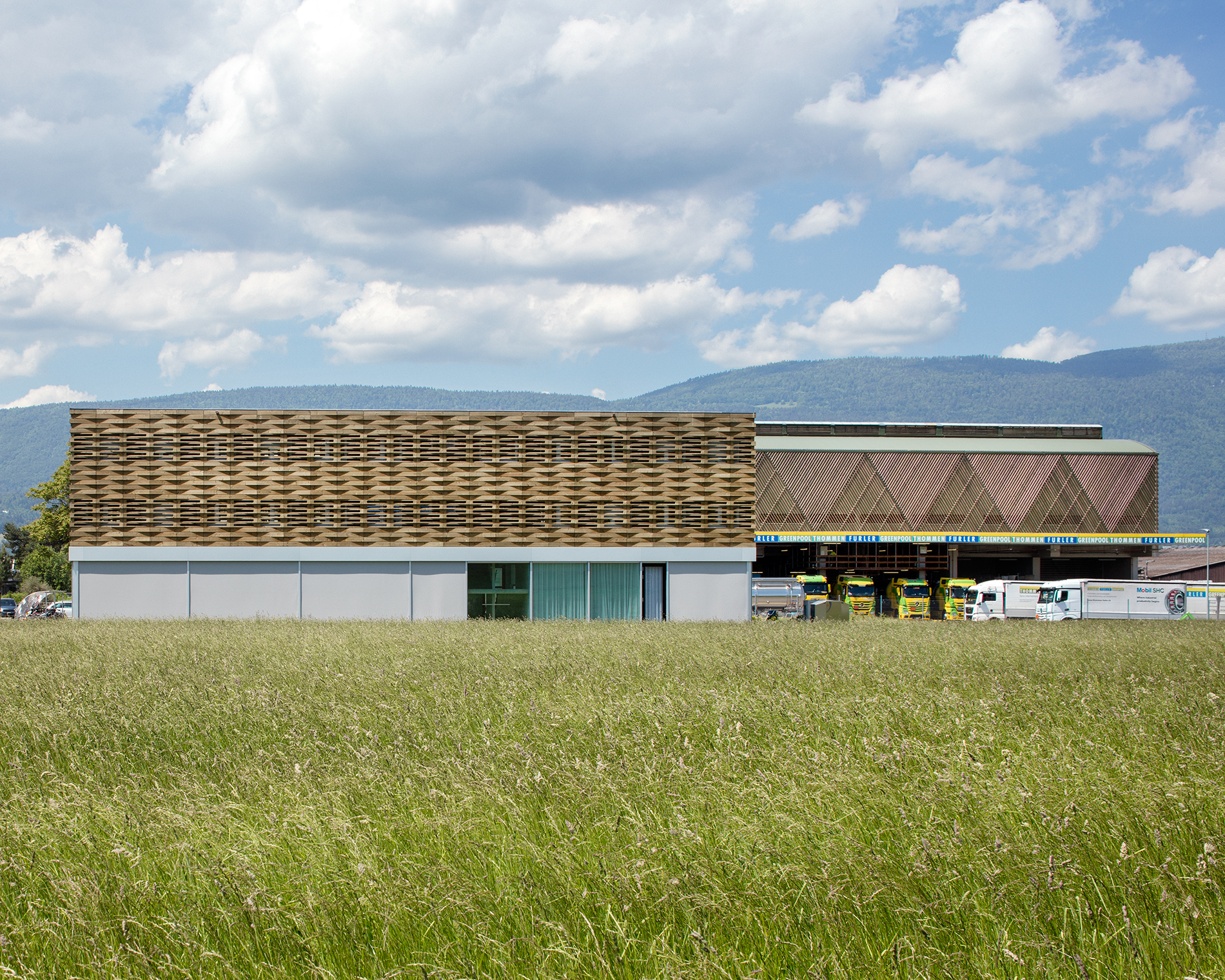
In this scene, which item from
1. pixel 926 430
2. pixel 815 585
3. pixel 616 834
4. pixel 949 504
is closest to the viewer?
pixel 616 834

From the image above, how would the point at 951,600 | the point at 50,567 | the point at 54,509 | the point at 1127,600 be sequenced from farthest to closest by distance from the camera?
the point at 50,567, the point at 54,509, the point at 951,600, the point at 1127,600

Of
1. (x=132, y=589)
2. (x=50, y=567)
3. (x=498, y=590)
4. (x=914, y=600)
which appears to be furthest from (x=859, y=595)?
(x=50, y=567)

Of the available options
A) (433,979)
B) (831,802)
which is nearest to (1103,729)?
(831,802)

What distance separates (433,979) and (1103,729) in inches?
245

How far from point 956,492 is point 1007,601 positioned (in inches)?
476

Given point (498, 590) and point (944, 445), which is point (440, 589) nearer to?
point (498, 590)

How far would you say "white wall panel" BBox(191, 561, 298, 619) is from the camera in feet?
101

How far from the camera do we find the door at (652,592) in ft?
104

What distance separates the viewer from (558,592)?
31.8 m

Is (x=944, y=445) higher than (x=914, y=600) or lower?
higher

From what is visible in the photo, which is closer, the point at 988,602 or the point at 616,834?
the point at 616,834

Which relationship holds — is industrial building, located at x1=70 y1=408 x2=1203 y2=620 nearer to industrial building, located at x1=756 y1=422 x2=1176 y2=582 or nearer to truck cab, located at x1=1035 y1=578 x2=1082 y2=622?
truck cab, located at x1=1035 y1=578 x2=1082 y2=622

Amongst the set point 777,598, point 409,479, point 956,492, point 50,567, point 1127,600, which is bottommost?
point 50,567

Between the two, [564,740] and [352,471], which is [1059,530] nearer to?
[352,471]
